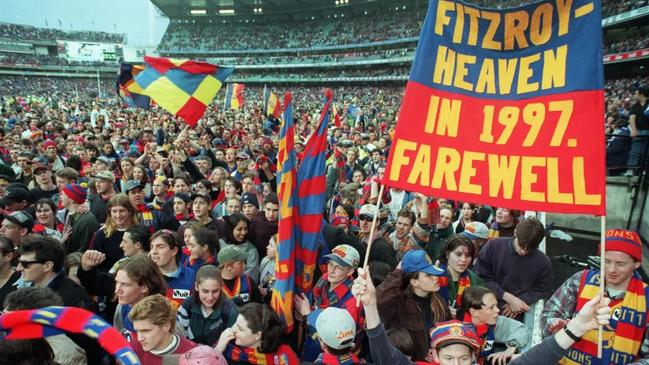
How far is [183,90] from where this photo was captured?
7.43m

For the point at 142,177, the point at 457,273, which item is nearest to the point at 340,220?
the point at 457,273

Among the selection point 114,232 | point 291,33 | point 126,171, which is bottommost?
point 114,232

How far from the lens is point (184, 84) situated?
7449mm

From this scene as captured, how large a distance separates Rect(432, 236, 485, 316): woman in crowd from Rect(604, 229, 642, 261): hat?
3.76ft

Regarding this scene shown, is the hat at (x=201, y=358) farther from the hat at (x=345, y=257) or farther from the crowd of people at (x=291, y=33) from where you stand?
the crowd of people at (x=291, y=33)

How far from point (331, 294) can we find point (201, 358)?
1.42 metres

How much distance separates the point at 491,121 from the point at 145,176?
6.00 meters

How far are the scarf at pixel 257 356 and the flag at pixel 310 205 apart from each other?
2.80 feet

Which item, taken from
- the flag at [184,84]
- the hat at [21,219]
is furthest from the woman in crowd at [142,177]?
the hat at [21,219]

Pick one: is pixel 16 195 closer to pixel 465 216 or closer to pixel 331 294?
pixel 331 294

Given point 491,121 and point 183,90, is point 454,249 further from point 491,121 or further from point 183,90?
point 183,90

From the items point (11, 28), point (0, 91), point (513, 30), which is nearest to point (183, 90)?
point (513, 30)

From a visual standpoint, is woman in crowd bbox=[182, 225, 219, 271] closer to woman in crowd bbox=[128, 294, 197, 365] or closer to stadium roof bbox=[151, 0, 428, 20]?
woman in crowd bbox=[128, 294, 197, 365]

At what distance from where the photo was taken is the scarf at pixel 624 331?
247 centimetres
